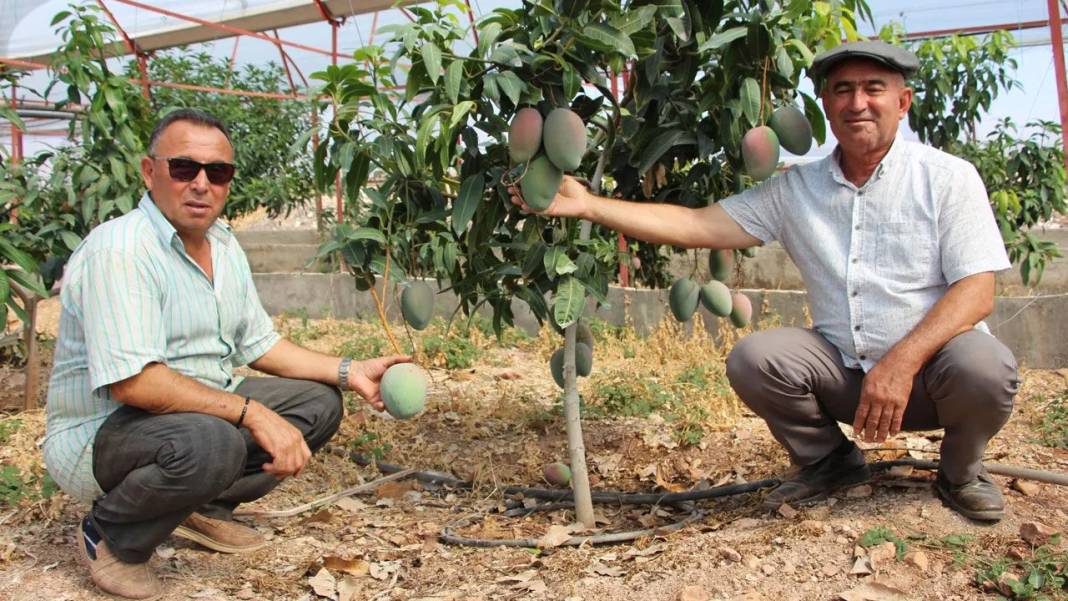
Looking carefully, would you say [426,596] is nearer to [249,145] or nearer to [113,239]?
[113,239]

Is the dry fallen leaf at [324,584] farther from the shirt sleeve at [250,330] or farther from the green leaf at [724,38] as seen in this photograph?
the green leaf at [724,38]

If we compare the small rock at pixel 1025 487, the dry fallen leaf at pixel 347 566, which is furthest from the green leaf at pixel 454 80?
the small rock at pixel 1025 487

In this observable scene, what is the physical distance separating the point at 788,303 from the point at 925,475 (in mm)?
2417

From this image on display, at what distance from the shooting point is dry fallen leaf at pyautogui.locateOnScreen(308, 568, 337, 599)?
2186mm

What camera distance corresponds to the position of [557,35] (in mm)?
2021

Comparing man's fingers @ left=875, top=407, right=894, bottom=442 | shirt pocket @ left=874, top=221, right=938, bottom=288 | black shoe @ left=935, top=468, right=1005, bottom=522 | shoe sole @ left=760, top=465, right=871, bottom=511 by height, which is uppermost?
shirt pocket @ left=874, top=221, right=938, bottom=288

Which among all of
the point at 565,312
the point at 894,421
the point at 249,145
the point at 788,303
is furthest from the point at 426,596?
the point at 249,145

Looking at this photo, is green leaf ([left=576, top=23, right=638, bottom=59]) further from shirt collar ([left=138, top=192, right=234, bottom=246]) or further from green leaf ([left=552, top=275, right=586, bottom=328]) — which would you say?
shirt collar ([left=138, top=192, right=234, bottom=246])

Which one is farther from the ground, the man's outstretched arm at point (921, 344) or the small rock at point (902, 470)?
the man's outstretched arm at point (921, 344)

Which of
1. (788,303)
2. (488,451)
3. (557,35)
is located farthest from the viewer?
(788,303)

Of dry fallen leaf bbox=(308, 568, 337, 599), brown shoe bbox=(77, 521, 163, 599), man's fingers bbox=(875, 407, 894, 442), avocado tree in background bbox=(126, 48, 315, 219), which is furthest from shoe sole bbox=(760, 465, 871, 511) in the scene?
avocado tree in background bbox=(126, 48, 315, 219)

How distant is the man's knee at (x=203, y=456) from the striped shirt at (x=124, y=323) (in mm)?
170

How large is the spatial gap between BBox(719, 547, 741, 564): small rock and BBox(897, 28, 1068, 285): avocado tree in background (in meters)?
3.31

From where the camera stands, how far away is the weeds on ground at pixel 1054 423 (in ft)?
9.80
